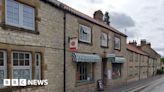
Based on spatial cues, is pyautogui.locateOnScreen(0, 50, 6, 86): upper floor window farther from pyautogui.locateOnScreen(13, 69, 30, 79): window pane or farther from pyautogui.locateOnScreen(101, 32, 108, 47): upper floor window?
pyautogui.locateOnScreen(101, 32, 108, 47): upper floor window

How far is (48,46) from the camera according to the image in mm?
14320

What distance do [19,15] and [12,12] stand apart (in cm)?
50

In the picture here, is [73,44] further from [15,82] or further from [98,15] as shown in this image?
[98,15]

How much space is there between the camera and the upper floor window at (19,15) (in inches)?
456

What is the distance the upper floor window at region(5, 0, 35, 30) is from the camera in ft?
38.0

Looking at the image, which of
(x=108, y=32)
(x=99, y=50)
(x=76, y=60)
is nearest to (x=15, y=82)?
(x=76, y=60)

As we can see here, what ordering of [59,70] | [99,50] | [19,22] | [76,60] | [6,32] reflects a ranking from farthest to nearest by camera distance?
[99,50] < [76,60] < [59,70] < [19,22] < [6,32]

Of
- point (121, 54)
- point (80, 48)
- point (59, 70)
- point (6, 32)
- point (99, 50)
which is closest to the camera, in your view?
point (6, 32)

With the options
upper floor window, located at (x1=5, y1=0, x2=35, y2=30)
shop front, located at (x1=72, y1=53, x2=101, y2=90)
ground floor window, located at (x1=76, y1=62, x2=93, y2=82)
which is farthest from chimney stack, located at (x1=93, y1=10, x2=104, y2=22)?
upper floor window, located at (x1=5, y1=0, x2=35, y2=30)

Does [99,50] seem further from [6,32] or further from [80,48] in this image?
[6,32]

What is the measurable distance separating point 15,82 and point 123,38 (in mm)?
19692

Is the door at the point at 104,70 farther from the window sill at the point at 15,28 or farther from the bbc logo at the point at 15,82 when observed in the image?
the bbc logo at the point at 15,82

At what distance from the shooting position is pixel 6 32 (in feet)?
36.3

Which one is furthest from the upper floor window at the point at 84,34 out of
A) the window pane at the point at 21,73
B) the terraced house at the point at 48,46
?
the window pane at the point at 21,73
